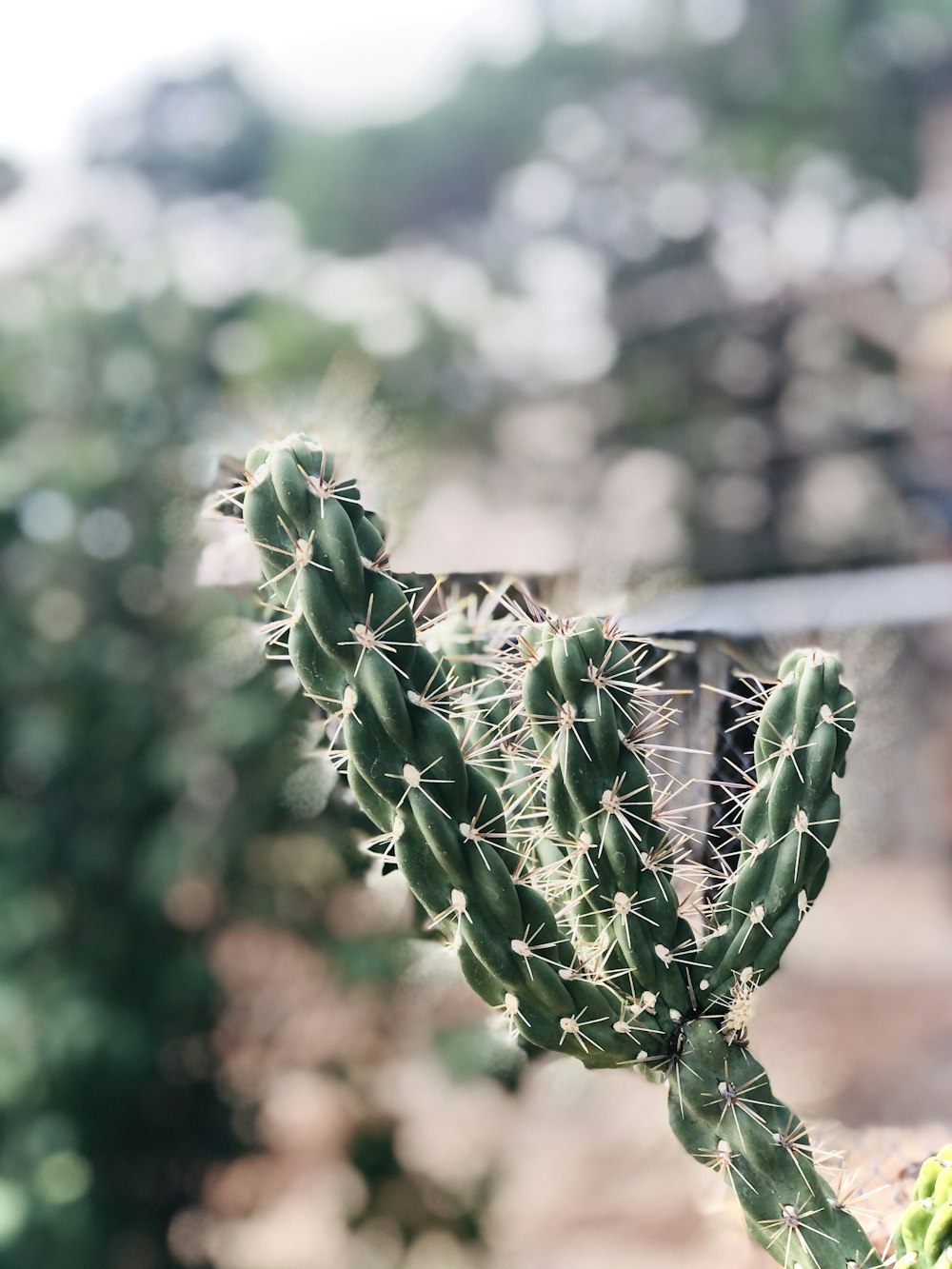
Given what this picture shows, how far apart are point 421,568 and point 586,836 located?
32 cm

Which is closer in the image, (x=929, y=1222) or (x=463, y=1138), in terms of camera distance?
(x=929, y=1222)

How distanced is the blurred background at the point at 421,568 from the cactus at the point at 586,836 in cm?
23

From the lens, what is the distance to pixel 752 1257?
105 cm

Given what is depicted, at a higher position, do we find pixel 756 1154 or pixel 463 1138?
pixel 756 1154

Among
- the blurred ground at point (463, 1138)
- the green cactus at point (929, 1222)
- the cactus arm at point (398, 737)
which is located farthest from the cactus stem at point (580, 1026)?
the blurred ground at point (463, 1138)

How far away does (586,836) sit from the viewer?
774 mm

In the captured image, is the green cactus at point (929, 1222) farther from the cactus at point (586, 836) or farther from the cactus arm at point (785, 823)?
the cactus arm at point (785, 823)

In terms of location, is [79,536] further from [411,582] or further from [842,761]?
[842,761]

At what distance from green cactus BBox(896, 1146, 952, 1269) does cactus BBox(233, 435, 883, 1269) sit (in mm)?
36

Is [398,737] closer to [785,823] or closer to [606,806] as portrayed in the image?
[606,806]

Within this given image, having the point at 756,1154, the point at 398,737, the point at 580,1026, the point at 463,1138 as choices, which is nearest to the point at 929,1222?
the point at 756,1154

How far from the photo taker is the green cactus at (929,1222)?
2.45 ft

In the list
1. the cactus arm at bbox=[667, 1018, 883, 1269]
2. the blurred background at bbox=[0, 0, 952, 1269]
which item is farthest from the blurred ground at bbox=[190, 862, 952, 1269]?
the cactus arm at bbox=[667, 1018, 883, 1269]

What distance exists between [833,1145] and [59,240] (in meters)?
4.17
